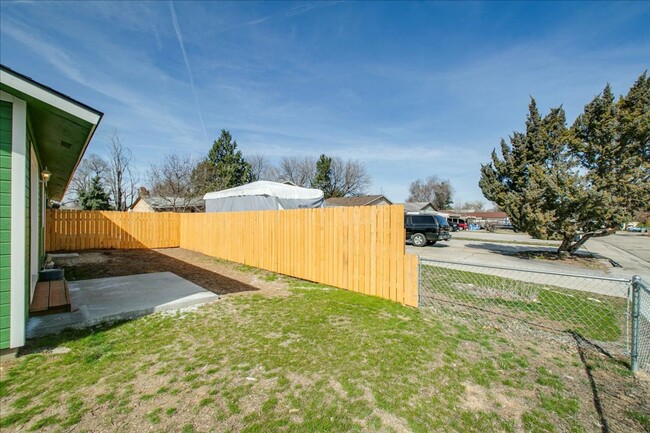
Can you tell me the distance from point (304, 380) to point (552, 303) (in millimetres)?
5783

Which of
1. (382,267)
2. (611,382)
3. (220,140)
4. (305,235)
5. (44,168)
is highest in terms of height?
(220,140)

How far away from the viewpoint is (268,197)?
15.3m

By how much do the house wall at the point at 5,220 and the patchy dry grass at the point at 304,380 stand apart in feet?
1.54

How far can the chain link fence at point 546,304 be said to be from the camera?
4301 millimetres

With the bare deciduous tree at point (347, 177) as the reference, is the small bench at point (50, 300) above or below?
below

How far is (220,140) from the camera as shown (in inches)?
1305

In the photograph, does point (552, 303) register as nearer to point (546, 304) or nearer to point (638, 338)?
point (546, 304)

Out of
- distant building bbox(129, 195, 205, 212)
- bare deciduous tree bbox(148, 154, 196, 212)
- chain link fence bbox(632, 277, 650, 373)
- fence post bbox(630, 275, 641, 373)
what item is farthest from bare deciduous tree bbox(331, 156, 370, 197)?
fence post bbox(630, 275, 641, 373)

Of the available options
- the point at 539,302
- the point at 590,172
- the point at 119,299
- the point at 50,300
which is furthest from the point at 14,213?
the point at 590,172

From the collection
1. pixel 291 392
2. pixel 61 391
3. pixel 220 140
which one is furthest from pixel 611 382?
pixel 220 140

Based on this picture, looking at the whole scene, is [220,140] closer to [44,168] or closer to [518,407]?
[44,168]

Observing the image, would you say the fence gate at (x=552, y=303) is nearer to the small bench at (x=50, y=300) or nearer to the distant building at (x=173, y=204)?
the small bench at (x=50, y=300)

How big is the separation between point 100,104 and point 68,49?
214 inches

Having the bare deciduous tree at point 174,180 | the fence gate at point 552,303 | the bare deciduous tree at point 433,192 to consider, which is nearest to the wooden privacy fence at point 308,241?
the fence gate at point 552,303
